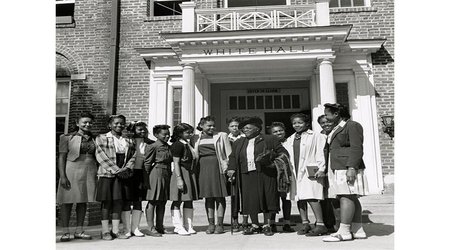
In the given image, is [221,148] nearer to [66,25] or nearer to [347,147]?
[347,147]

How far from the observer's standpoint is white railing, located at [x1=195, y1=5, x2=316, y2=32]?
951 centimetres

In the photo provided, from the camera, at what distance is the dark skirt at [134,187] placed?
208 inches

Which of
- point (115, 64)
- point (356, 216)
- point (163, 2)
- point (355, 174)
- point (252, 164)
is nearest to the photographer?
point (355, 174)

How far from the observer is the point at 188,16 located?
948cm

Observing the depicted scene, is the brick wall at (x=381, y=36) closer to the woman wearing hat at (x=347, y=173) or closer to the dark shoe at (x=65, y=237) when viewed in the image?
the woman wearing hat at (x=347, y=173)

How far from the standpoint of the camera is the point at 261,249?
422 centimetres

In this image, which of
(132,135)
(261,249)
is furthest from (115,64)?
(261,249)

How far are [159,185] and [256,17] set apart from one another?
6.29 metres

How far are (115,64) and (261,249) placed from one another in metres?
7.98

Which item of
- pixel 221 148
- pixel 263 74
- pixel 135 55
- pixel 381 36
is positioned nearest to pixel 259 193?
pixel 221 148

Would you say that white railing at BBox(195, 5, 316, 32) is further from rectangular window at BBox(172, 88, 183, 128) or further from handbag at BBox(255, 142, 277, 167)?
handbag at BBox(255, 142, 277, 167)

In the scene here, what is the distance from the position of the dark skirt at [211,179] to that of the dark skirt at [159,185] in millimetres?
494

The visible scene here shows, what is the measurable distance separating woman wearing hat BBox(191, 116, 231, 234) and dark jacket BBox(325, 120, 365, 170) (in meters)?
1.60

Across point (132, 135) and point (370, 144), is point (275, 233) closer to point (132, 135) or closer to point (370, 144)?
point (132, 135)
